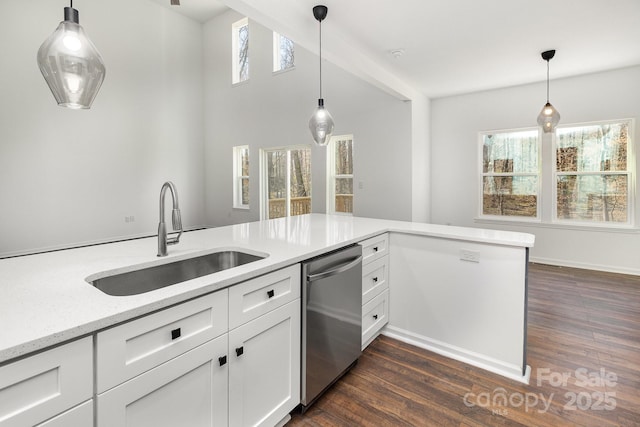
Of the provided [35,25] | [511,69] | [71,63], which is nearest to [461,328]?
[71,63]

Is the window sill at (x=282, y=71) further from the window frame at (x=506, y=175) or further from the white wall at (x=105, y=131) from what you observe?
the window frame at (x=506, y=175)

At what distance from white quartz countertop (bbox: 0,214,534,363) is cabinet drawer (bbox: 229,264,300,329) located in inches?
1.7

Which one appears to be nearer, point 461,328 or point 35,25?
point 461,328

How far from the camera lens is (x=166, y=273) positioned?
1602 mm

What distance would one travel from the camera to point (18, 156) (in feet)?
17.0

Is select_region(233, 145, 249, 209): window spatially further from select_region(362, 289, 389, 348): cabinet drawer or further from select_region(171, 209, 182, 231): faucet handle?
select_region(171, 209, 182, 231): faucet handle

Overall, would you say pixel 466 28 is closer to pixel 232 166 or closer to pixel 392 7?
pixel 392 7

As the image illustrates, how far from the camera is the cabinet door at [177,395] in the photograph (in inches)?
37.0

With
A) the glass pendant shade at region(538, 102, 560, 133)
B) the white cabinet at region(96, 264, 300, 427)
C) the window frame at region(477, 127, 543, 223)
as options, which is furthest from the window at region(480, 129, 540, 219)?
the white cabinet at region(96, 264, 300, 427)

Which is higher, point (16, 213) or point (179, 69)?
point (179, 69)

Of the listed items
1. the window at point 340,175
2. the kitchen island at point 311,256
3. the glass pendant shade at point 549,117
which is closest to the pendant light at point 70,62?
the kitchen island at point 311,256

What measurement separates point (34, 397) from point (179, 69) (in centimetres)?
791

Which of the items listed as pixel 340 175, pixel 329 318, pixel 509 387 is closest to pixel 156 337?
pixel 329 318

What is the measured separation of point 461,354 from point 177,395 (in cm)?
190
